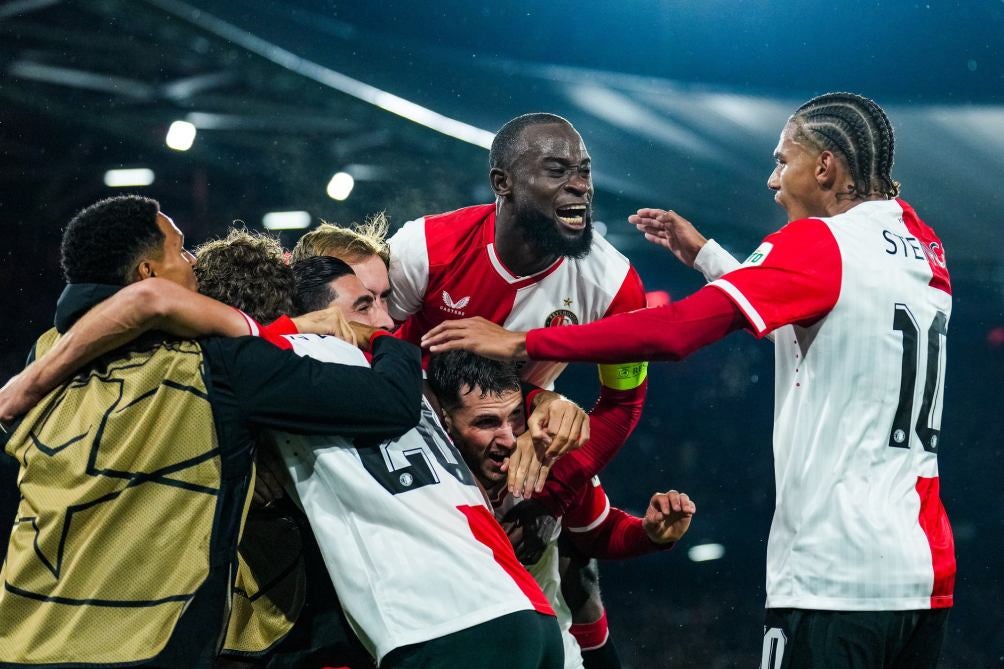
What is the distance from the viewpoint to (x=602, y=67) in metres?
5.74

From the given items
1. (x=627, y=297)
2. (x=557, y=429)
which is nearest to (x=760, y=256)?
(x=557, y=429)

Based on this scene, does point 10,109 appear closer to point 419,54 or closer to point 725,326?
point 419,54

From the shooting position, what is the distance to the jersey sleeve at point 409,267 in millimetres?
2943

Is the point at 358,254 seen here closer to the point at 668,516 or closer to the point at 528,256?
the point at 528,256

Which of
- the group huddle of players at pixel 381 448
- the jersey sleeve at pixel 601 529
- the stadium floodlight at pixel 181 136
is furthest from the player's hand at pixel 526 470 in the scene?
the stadium floodlight at pixel 181 136

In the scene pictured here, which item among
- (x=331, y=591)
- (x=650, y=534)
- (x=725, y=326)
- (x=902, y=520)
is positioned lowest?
(x=650, y=534)

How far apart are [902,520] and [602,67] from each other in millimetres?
4147

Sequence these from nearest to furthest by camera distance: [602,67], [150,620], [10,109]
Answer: [150,620] → [10,109] → [602,67]

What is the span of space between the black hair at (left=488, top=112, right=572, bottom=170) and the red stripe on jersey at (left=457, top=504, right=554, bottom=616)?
134 cm

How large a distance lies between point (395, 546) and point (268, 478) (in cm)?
35

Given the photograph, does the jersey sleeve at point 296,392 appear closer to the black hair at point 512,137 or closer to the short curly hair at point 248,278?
the short curly hair at point 248,278

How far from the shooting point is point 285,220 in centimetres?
520

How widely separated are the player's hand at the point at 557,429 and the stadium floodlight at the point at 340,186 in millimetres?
3277

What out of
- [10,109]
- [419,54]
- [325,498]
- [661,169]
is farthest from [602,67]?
[325,498]
